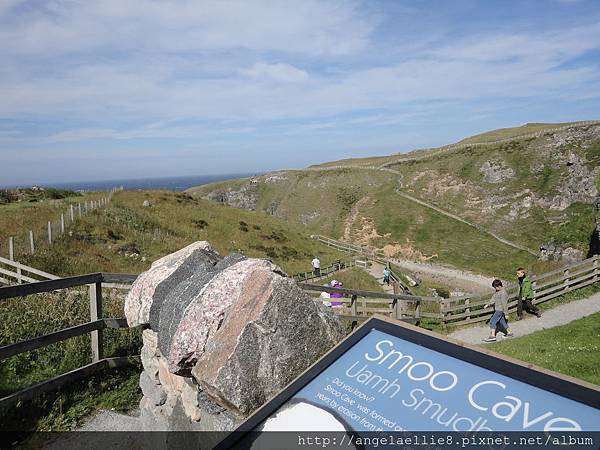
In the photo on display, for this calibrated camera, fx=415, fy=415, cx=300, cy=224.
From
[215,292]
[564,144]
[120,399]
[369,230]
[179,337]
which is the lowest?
[369,230]

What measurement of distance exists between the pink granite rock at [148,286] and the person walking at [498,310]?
1015 cm

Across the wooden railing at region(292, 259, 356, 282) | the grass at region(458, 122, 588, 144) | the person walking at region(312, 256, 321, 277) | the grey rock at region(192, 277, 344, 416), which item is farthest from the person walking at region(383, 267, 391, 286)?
the grass at region(458, 122, 588, 144)

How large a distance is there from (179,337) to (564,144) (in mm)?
81499

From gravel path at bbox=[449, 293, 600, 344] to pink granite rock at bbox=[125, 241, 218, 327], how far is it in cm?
1092

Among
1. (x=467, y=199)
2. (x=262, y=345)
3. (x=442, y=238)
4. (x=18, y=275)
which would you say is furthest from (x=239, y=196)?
(x=262, y=345)

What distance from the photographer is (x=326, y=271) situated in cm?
3444

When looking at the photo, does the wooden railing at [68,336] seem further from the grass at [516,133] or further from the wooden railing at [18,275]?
the grass at [516,133]

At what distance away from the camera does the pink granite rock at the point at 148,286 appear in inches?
218

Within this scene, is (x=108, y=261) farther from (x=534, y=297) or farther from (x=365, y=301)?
(x=534, y=297)

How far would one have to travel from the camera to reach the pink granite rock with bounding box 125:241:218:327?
5531 mm

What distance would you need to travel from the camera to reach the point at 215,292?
174 inches

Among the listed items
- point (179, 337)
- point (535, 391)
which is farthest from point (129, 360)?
point (535, 391)

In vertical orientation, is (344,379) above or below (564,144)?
below

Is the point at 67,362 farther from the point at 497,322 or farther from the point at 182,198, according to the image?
the point at 182,198
